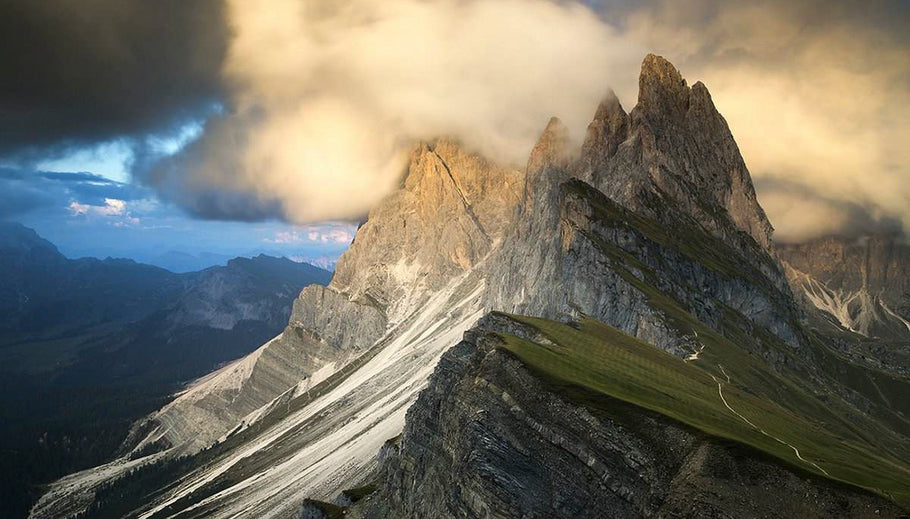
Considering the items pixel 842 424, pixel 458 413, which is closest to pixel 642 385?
pixel 458 413

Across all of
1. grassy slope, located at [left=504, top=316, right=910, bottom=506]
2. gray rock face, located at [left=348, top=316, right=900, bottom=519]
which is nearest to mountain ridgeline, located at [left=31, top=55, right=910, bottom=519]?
gray rock face, located at [left=348, top=316, right=900, bottom=519]

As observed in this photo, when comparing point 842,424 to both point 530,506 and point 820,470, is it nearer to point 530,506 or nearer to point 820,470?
point 820,470

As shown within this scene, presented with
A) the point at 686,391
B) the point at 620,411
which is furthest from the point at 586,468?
the point at 686,391

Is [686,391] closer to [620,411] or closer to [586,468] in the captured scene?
[620,411]

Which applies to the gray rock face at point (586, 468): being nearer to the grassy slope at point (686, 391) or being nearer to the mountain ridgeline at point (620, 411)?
the mountain ridgeline at point (620, 411)

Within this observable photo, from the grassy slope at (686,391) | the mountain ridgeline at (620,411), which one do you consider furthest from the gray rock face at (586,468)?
the grassy slope at (686,391)
